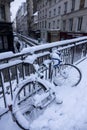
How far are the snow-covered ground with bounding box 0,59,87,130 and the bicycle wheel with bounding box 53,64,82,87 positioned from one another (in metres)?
0.42

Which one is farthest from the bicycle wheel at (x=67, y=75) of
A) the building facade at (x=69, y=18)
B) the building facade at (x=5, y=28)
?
the building facade at (x=69, y=18)

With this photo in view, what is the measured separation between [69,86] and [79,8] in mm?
15203

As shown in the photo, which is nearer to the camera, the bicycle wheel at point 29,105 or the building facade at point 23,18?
the bicycle wheel at point 29,105

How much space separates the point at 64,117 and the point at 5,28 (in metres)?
12.2

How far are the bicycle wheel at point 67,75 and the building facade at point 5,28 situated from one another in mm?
10866

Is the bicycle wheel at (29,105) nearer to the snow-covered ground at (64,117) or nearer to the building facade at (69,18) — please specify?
the snow-covered ground at (64,117)

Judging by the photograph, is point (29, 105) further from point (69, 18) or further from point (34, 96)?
point (69, 18)

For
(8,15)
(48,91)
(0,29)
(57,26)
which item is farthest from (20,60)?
(57,26)

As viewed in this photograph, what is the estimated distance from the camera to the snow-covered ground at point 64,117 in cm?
198

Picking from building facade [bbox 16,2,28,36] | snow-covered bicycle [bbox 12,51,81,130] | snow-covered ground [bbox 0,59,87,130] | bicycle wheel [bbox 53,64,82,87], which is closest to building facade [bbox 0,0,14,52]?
bicycle wheel [bbox 53,64,82,87]

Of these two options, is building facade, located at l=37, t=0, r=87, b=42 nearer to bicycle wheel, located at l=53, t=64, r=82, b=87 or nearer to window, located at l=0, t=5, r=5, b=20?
window, located at l=0, t=5, r=5, b=20

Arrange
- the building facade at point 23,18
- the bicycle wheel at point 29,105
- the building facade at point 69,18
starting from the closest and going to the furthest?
the bicycle wheel at point 29,105, the building facade at point 69,18, the building facade at point 23,18

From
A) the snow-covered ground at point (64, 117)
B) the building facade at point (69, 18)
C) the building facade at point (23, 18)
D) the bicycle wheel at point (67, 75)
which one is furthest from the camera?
the building facade at point (23, 18)

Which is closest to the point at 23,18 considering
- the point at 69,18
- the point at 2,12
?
the point at 69,18
